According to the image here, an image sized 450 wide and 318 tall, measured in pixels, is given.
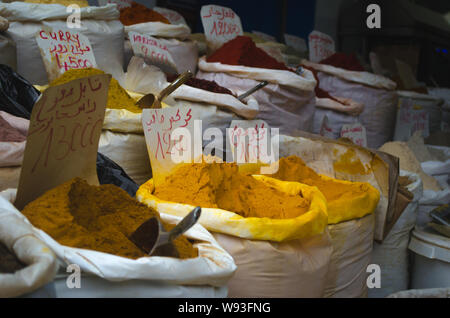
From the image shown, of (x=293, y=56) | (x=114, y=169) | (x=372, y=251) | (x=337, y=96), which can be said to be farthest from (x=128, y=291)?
(x=293, y=56)

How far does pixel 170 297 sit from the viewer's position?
0.79m

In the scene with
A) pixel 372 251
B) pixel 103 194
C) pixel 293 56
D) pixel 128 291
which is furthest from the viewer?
pixel 293 56

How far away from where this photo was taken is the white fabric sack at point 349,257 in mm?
1372

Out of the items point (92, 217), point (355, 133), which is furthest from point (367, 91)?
point (92, 217)

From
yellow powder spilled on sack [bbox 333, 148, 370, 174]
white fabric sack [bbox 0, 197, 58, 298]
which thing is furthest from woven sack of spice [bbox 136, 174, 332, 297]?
yellow powder spilled on sack [bbox 333, 148, 370, 174]

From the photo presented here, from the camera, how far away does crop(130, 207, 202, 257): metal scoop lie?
815mm

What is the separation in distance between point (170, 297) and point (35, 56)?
4.41 feet

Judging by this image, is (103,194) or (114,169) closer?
(103,194)

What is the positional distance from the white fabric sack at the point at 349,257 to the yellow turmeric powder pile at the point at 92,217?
554 millimetres

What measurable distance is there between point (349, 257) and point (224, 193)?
1.42 ft

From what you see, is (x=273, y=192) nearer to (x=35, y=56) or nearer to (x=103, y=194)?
(x=103, y=194)

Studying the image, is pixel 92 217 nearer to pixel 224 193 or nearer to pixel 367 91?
pixel 224 193

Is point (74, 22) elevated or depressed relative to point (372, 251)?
elevated

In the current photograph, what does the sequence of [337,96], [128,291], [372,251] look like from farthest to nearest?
[337,96] < [372,251] < [128,291]
